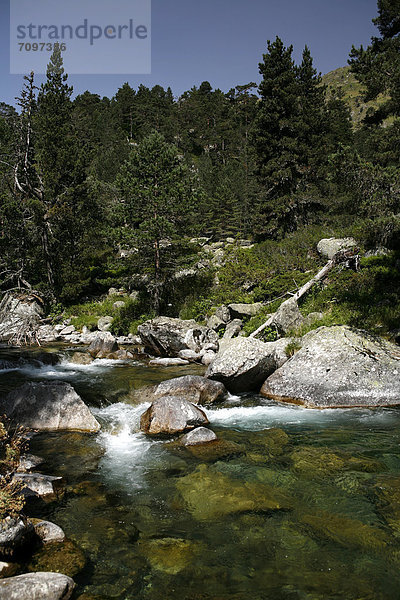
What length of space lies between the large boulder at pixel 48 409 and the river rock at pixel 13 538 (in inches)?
173

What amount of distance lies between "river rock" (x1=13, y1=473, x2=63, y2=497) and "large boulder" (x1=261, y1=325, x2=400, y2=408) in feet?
21.8

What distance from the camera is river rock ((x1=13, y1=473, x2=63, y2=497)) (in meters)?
5.49

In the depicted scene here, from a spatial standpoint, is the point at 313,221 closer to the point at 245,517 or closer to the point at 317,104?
the point at 317,104

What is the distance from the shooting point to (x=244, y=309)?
698 inches

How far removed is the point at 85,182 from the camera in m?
27.1

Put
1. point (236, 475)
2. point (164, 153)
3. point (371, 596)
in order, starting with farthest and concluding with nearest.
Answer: point (164, 153), point (236, 475), point (371, 596)

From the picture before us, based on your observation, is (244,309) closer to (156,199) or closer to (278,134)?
(156,199)

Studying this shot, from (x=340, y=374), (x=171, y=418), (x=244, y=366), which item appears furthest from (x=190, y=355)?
(x=171, y=418)

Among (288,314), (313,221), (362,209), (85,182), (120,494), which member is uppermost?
(85,182)

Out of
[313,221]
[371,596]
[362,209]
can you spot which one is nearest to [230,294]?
[362,209]

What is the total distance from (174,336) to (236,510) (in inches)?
468

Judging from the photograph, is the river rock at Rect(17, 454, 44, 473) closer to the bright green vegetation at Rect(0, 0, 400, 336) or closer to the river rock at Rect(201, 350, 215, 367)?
the river rock at Rect(201, 350, 215, 367)

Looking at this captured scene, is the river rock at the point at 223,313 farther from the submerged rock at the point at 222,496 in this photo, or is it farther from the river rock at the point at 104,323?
the submerged rock at the point at 222,496

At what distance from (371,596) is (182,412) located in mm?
5343
